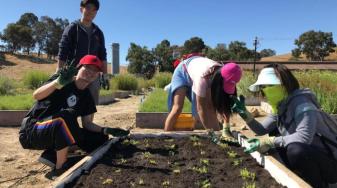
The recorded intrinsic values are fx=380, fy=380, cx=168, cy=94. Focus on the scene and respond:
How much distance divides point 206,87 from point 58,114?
1.47 m

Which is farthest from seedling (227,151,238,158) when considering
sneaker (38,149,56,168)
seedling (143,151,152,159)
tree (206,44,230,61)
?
tree (206,44,230,61)

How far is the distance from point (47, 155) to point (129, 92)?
38.3 feet

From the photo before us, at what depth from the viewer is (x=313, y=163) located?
9.07 feet

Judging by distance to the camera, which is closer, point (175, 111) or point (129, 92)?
point (175, 111)

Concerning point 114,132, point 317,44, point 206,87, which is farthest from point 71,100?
point 317,44

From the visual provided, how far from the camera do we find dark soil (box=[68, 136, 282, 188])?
2.55 meters

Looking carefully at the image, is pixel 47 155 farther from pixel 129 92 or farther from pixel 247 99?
pixel 129 92

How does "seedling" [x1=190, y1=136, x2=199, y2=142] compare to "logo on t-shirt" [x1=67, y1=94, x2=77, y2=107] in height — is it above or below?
below

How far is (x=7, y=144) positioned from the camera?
5117 millimetres

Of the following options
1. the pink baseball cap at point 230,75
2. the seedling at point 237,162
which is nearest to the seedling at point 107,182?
the seedling at point 237,162

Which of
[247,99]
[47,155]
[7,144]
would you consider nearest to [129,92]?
[247,99]

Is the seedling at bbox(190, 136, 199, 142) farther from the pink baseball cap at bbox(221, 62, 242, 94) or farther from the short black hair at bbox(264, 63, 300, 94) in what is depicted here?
the short black hair at bbox(264, 63, 300, 94)

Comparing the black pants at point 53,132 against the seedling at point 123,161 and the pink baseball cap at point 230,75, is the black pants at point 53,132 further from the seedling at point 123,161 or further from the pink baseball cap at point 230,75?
the pink baseball cap at point 230,75

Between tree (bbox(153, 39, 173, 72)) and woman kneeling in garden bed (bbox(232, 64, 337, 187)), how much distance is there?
86.9ft
